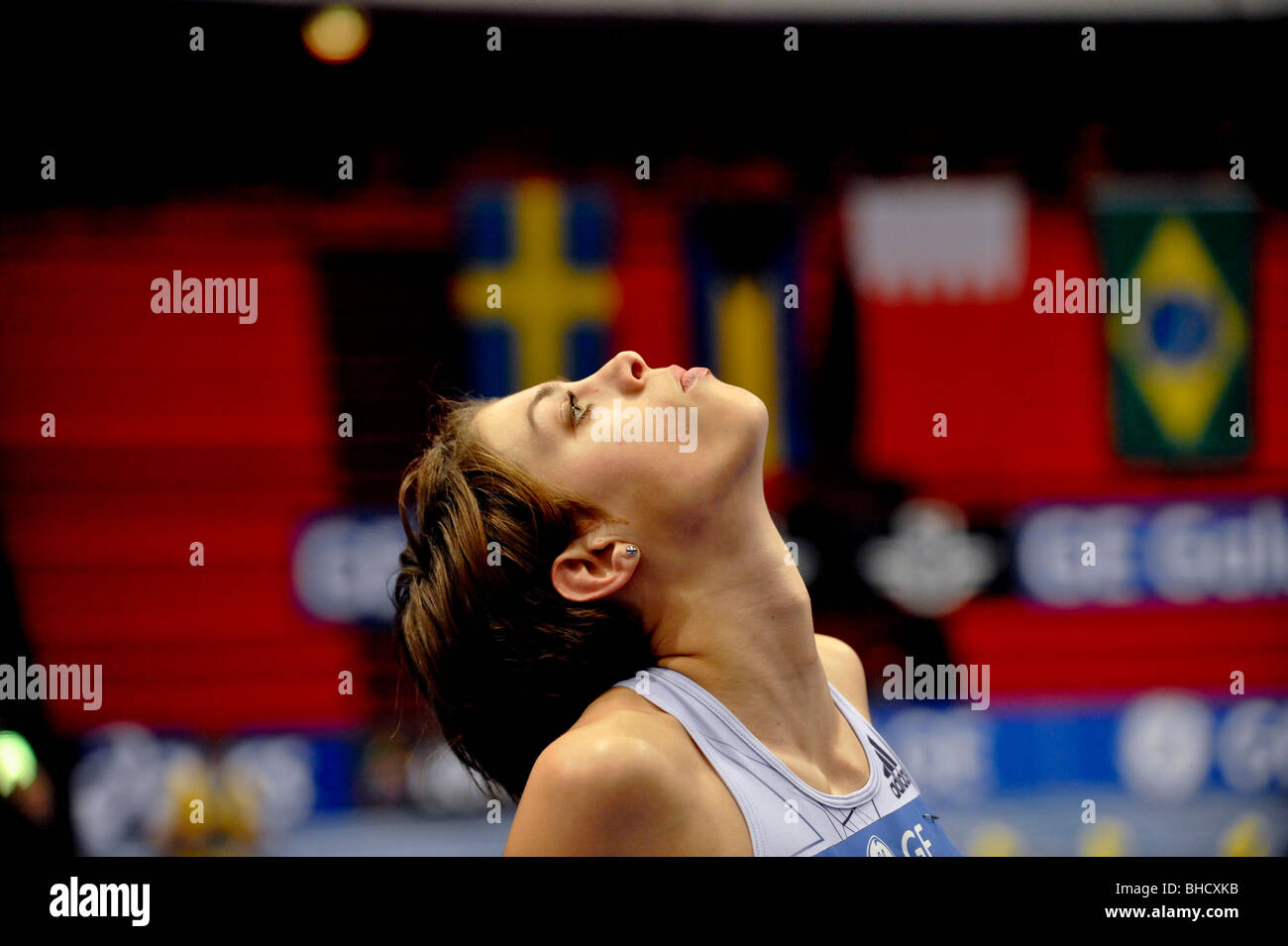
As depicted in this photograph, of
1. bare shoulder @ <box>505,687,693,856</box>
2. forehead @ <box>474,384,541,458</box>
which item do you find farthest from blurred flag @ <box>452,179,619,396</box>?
bare shoulder @ <box>505,687,693,856</box>

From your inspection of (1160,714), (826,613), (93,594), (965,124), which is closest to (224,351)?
(93,594)

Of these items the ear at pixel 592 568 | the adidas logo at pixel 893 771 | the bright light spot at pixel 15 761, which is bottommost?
the bright light spot at pixel 15 761

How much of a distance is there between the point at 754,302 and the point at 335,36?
1830mm

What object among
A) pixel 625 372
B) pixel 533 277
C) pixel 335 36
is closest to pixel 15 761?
pixel 533 277

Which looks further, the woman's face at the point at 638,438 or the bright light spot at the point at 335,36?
the bright light spot at the point at 335,36

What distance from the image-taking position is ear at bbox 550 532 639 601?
1877 millimetres

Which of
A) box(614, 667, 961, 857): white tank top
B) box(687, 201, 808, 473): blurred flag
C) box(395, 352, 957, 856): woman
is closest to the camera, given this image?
box(614, 667, 961, 857): white tank top

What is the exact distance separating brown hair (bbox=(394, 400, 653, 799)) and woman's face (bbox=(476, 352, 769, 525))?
47 mm

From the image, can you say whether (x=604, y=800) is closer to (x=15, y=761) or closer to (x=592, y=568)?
(x=592, y=568)

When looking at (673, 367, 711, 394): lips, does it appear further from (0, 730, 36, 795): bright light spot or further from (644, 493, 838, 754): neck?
(0, 730, 36, 795): bright light spot

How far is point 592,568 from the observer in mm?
1913

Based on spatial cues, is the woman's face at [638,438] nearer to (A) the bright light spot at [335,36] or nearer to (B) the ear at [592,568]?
(B) the ear at [592,568]

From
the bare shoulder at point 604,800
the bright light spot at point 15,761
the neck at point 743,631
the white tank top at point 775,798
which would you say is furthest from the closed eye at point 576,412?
the bright light spot at point 15,761

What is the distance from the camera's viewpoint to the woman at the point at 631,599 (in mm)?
1877
